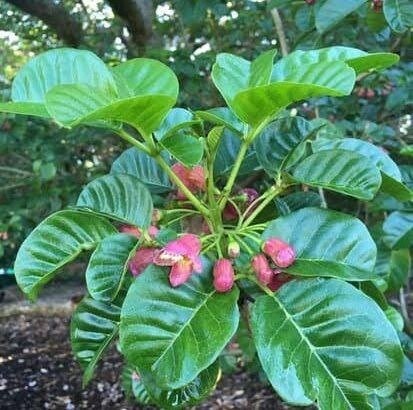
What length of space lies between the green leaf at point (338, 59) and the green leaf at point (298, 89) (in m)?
0.05

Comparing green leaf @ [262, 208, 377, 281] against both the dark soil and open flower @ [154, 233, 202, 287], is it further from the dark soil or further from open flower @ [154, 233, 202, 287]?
the dark soil

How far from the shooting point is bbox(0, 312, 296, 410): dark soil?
2.80 meters

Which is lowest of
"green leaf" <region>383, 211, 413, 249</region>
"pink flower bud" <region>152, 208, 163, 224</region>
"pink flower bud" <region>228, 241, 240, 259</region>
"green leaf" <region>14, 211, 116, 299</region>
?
"green leaf" <region>383, 211, 413, 249</region>

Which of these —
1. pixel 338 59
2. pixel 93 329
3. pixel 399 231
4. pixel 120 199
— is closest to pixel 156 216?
pixel 120 199

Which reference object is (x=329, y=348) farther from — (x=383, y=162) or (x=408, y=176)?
(x=408, y=176)

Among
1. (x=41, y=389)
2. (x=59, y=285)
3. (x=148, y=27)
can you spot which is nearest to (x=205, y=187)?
(x=148, y=27)

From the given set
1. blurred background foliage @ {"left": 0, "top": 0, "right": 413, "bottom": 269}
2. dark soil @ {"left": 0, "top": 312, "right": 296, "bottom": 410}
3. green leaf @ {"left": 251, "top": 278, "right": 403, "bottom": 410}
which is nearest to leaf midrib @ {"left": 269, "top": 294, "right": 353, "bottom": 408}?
green leaf @ {"left": 251, "top": 278, "right": 403, "bottom": 410}

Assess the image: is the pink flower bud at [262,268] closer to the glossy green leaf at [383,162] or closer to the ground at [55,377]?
the glossy green leaf at [383,162]

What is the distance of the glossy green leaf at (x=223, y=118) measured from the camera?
26.5 inches

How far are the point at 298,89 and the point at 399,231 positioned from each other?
0.73m

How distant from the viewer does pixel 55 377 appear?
3215 millimetres

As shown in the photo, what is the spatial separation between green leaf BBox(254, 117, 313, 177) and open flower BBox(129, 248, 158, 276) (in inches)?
6.4

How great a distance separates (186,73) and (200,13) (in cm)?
24

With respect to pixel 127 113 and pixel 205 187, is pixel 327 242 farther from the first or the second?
pixel 127 113
